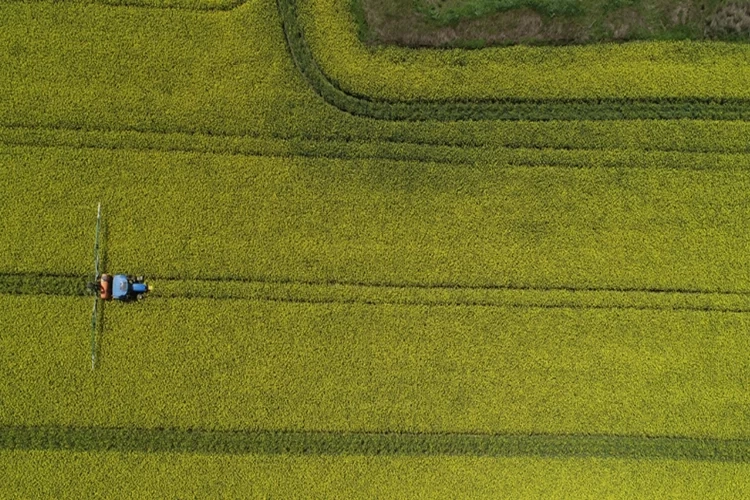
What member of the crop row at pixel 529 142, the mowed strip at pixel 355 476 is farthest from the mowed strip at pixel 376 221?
the mowed strip at pixel 355 476

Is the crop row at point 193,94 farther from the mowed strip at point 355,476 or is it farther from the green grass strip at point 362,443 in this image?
the mowed strip at point 355,476

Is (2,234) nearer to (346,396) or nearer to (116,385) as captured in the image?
(116,385)

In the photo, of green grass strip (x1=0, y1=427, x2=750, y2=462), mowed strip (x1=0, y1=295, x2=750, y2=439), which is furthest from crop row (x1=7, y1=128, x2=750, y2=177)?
green grass strip (x1=0, y1=427, x2=750, y2=462)

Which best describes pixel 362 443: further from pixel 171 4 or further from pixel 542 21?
pixel 171 4

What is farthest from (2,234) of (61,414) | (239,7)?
(239,7)

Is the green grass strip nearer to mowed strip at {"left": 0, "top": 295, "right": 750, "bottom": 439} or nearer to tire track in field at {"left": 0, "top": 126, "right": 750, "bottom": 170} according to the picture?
mowed strip at {"left": 0, "top": 295, "right": 750, "bottom": 439}
